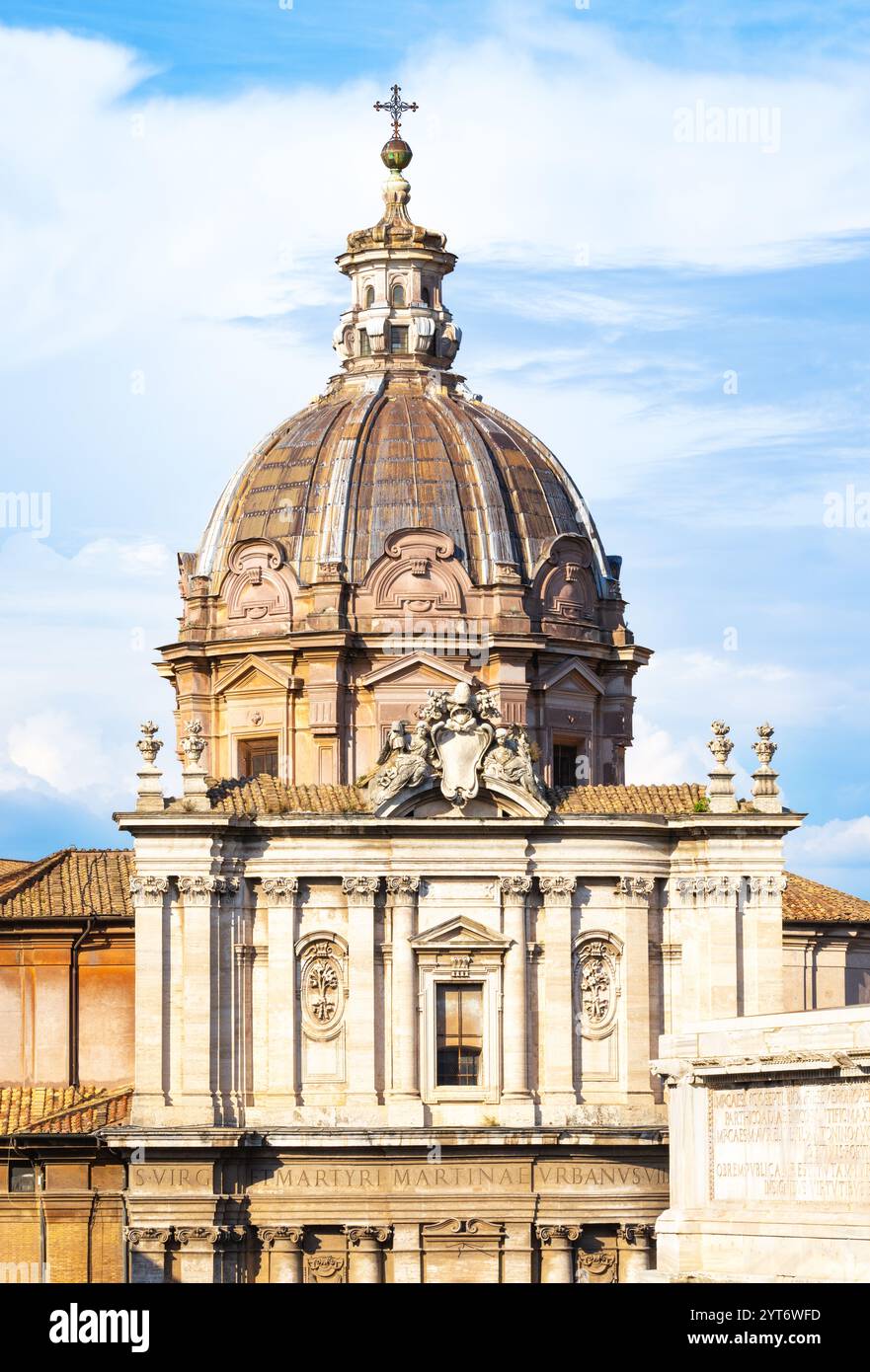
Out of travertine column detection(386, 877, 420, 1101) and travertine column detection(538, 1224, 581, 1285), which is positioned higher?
travertine column detection(386, 877, 420, 1101)

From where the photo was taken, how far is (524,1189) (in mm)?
76875

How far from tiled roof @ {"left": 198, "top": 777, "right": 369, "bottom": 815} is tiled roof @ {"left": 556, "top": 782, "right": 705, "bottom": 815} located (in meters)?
4.37

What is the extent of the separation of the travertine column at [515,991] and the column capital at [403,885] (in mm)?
1779

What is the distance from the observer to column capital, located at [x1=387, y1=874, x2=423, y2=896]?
3066 inches

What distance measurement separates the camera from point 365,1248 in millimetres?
76312

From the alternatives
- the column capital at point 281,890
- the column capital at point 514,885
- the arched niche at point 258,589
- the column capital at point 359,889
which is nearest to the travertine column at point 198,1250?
the column capital at point 281,890

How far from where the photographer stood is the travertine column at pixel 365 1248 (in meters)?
76.2

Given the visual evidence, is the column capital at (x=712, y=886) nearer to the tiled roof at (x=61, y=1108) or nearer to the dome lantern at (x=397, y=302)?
the tiled roof at (x=61, y=1108)

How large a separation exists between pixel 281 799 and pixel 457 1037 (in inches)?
249

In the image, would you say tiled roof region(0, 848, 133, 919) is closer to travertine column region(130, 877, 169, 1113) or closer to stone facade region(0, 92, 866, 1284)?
stone facade region(0, 92, 866, 1284)

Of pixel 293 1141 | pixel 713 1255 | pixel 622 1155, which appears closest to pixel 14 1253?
pixel 293 1141

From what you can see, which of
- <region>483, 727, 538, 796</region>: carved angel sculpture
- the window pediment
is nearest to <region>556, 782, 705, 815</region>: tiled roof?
<region>483, 727, 538, 796</region>: carved angel sculpture
